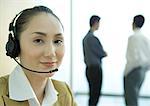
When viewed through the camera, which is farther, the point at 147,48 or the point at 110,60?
the point at 110,60

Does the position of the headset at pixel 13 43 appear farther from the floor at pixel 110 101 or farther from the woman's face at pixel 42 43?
the floor at pixel 110 101

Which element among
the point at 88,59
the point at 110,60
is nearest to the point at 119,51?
the point at 110,60

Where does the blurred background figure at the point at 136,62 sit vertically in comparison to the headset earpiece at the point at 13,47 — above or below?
below

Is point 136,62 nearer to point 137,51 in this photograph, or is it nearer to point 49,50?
point 137,51

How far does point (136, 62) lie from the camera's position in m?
2.74

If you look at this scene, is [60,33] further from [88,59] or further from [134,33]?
[88,59]

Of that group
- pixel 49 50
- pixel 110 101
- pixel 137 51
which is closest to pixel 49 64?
pixel 49 50

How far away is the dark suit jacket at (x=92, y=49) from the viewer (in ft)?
Answer: 9.25

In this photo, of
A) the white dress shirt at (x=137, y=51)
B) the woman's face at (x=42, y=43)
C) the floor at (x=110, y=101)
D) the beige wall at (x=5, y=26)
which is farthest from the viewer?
the floor at (x=110, y=101)

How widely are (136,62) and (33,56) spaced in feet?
6.86

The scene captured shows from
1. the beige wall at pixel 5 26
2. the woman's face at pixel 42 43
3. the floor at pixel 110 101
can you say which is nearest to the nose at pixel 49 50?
the woman's face at pixel 42 43

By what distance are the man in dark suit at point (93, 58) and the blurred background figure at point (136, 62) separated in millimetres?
273

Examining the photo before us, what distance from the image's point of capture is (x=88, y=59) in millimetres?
3047

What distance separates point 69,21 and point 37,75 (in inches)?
122
